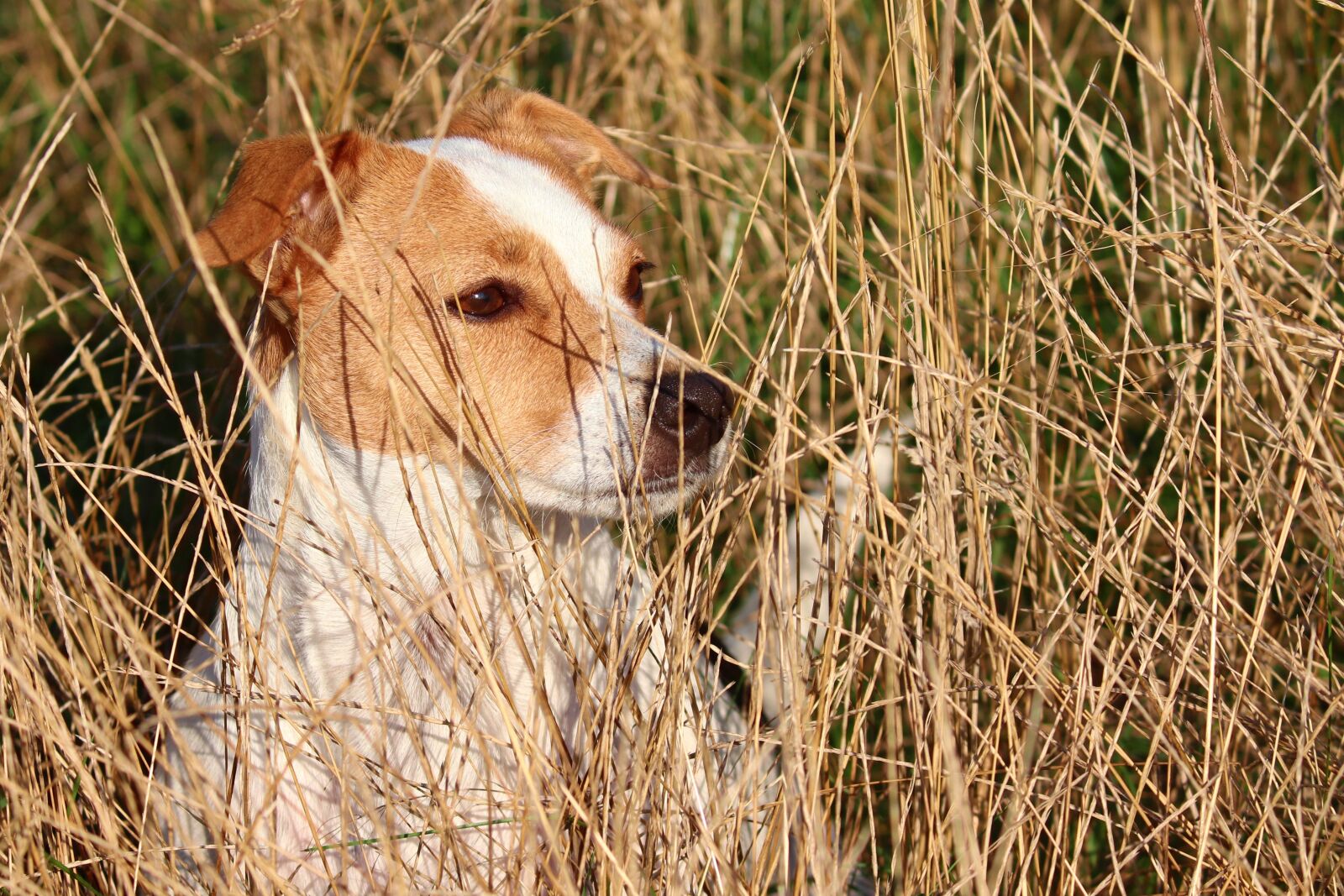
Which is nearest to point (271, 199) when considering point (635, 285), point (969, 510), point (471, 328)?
point (471, 328)

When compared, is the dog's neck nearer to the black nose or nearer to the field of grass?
the field of grass

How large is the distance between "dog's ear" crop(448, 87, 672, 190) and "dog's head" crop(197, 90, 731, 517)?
0.25 meters

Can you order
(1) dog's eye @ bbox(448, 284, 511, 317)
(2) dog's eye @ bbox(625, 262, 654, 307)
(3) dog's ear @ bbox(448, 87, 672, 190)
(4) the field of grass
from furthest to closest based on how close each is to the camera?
(3) dog's ear @ bbox(448, 87, 672, 190), (2) dog's eye @ bbox(625, 262, 654, 307), (1) dog's eye @ bbox(448, 284, 511, 317), (4) the field of grass

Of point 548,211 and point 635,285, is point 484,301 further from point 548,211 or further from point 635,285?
point 635,285

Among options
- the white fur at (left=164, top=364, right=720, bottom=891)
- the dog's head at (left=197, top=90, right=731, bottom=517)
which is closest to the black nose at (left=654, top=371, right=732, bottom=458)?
the dog's head at (left=197, top=90, right=731, bottom=517)

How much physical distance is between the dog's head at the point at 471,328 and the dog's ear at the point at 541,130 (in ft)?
0.82

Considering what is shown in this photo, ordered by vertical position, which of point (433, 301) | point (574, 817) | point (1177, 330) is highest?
point (433, 301)

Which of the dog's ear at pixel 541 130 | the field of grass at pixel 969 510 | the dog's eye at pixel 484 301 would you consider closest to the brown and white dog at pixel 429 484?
the dog's eye at pixel 484 301

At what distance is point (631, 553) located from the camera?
2.07 meters

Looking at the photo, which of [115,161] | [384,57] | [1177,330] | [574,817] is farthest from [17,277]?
[1177,330]

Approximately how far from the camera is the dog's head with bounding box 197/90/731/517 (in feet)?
6.88

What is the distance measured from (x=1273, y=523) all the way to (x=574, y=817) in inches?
53.4

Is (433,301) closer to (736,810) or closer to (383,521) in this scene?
(383,521)

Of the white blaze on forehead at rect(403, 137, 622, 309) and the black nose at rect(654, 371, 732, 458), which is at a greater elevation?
the white blaze on forehead at rect(403, 137, 622, 309)
